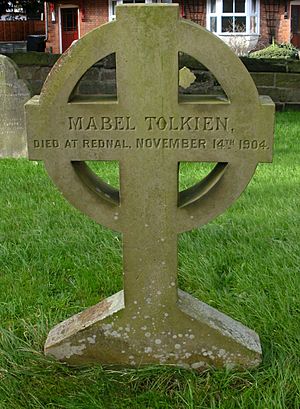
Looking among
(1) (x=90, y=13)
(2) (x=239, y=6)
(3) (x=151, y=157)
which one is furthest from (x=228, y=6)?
(3) (x=151, y=157)

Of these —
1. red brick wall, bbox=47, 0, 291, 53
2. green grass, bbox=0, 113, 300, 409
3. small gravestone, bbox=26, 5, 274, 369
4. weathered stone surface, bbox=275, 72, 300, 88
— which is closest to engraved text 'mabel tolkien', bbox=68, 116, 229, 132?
small gravestone, bbox=26, 5, 274, 369

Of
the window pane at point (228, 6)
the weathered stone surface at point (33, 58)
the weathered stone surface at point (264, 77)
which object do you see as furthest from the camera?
the window pane at point (228, 6)

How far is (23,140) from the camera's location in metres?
7.79

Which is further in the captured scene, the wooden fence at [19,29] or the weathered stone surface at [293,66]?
the wooden fence at [19,29]

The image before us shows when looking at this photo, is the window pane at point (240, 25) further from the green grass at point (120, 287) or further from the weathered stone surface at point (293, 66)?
the green grass at point (120, 287)

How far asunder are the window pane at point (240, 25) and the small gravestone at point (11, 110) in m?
21.4

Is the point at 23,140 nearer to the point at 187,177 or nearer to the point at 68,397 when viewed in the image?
the point at 187,177

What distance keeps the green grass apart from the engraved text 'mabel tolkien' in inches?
39.5

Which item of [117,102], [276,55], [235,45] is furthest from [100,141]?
[235,45]

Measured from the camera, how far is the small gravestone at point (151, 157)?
2424 mm

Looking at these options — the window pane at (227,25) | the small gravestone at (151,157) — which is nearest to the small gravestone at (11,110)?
the small gravestone at (151,157)

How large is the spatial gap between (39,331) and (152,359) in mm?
566

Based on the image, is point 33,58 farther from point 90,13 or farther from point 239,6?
point 239,6

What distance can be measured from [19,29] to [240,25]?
1204 cm
